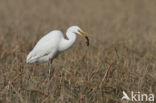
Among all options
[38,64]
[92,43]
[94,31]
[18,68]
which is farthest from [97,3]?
[18,68]

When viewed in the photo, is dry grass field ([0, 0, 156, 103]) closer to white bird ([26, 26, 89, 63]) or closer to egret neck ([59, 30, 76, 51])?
white bird ([26, 26, 89, 63])

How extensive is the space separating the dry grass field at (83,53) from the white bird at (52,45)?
0.23m

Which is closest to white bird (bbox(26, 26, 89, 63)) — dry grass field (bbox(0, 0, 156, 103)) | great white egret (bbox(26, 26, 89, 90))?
great white egret (bbox(26, 26, 89, 90))

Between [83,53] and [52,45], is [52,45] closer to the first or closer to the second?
[52,45]

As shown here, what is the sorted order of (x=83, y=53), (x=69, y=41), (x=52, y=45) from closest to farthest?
(x=69, y=41) → (x=52, y=45) → (x=83, y=53)

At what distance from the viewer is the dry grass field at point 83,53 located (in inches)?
214

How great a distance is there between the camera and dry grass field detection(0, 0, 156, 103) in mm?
5441

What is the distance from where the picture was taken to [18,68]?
601cm

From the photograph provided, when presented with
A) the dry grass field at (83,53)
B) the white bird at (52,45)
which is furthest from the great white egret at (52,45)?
the dry grass field at (83,53)

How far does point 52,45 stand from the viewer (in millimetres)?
6637

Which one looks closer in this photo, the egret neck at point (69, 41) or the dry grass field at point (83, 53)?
the dry grass field at point (83, 53)

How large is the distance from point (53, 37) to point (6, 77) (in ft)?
3.87

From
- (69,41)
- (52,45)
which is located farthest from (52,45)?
(69,41)

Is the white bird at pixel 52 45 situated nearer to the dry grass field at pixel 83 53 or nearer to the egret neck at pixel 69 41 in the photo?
the egret neck at pixel 69 41
